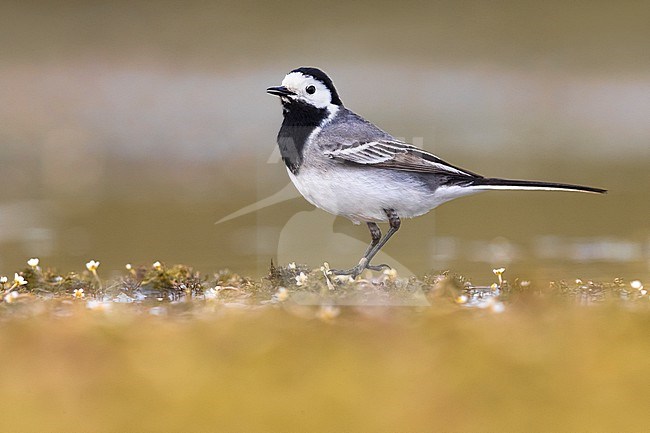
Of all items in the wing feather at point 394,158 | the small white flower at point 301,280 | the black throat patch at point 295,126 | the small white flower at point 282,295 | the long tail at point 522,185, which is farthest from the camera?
the black throat patch at point 295,126

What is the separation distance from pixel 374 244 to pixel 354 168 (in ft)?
2.01

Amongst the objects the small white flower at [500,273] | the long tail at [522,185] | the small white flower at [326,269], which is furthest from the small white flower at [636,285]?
the small white flower at [326,269]

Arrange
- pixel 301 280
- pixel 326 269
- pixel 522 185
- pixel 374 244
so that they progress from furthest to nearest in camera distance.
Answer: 1. pixel 374 244
2. pixel 326 269
3. pixel 301 280
4. pixel 522 185

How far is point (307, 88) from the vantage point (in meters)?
6.42

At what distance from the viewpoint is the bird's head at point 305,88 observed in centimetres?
641

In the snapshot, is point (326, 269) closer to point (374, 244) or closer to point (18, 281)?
point (374, 244)

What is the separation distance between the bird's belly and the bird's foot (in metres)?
0.32

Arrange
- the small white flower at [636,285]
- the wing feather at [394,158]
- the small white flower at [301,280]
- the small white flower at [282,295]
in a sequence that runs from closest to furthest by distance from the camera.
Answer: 1. the small white flower at [282,295]
2. the small white flower at [636,285]
3. the small white flower at [301,280]
4. the wing feather at [394,158]

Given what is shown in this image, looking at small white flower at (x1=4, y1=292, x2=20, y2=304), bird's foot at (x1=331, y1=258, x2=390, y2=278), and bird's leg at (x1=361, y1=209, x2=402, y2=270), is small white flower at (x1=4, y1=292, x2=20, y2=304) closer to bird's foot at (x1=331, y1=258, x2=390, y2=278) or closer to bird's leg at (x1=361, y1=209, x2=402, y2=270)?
bird's foot at (x1=331, y1=258, x2=390, y2=278)

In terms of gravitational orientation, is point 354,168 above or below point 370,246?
above

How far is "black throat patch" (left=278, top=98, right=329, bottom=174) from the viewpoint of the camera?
6.40m

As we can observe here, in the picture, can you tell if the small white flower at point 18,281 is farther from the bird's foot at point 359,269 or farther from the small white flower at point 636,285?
the small white flower at point 636,285

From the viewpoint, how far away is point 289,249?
6.78 metres

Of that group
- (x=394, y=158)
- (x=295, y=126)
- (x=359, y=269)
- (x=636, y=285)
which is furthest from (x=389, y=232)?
(x=636, y=285)
